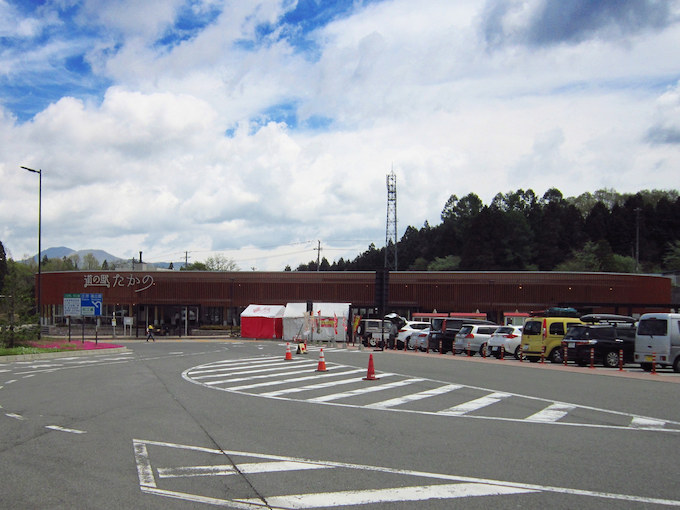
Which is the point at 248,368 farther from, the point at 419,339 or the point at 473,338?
the point at 419,339

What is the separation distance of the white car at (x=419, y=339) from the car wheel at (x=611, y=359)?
520 inches

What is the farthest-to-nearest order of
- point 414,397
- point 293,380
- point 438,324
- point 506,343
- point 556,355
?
1. point 438,324
2. point 506,343
3. point 556,355
4. point 293,380
5. point 414,397

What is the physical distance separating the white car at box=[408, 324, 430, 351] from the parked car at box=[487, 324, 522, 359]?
6387mm

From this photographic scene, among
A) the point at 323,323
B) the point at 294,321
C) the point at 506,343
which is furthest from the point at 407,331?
the point at 294,321

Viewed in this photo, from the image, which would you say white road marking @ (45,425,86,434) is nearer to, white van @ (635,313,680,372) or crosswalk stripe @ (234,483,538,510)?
Answer: crosswalk stripe @ (234,483,538,510)

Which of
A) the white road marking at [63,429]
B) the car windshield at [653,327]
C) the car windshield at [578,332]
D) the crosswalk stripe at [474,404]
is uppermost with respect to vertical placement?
the car windshield at [653,327]

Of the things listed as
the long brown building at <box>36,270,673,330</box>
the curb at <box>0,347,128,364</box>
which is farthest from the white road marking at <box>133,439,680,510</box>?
the long brown building at <box>36,270,673,330</box>

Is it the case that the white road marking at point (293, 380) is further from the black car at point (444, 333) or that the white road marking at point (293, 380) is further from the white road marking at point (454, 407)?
the black car at point (444, 333)

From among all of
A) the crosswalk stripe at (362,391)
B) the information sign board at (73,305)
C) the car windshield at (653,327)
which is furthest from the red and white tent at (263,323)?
the crosswalk stripe at (362,391)

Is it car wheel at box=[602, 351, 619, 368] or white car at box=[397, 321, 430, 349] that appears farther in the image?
white car at box=[397, 321, 430, 349]

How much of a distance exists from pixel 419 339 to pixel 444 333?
9.17 ft

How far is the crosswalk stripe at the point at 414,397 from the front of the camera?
1376 cm

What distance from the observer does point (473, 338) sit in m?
33.3

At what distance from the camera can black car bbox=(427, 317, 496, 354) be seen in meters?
36.2
